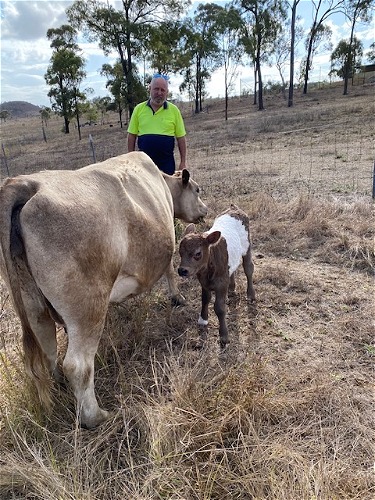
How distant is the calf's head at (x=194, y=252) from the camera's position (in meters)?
3.09

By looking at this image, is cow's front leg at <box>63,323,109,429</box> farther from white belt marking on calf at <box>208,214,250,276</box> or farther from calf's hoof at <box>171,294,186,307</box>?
calf's hoof at <box>171,294,186,307</box>

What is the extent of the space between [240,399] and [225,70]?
39617mm

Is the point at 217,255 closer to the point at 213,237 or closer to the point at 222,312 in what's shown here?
the point at 213,237

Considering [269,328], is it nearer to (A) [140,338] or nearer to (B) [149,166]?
(A) [140,338]

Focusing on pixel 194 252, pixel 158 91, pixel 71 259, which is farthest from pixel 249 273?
pixel 158 91

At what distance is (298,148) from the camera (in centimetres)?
1458

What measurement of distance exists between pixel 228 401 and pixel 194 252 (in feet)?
3.89

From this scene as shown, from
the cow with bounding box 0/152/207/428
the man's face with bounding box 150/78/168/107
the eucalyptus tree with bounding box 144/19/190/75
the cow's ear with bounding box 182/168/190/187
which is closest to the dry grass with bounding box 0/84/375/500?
the cow with bounding box 0/152/207/428

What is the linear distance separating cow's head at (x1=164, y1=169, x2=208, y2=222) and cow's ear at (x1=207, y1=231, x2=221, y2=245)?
5.50 feet

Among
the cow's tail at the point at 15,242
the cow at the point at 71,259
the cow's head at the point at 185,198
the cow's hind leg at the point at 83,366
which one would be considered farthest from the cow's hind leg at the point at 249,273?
the cow's tail at the point at 15,242

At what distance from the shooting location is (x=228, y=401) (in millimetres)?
2414

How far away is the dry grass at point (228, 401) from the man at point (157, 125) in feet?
6.20

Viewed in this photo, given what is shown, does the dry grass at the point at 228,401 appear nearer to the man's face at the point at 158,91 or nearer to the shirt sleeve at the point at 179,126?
the shirt sleeve at the point at 179,126

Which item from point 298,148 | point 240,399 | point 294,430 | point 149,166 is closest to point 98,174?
point 149,166
